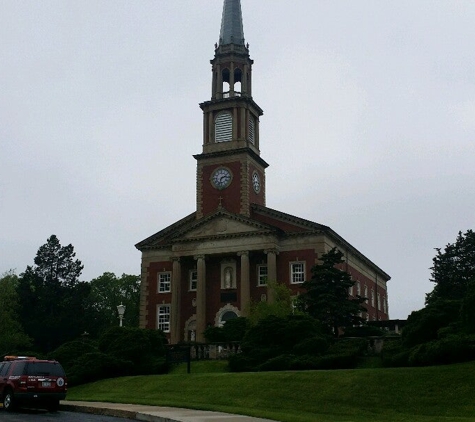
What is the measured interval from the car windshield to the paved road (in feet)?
4.29

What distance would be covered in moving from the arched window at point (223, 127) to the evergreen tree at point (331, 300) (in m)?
25.2

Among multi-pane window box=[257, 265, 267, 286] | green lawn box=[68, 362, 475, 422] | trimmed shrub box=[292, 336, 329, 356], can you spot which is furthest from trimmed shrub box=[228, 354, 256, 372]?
multi-pane window box=[257, 265, 267, 286]

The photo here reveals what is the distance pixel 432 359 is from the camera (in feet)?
89.8

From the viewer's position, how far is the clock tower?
221 ft

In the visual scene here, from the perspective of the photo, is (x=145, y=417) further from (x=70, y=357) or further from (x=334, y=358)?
(x=70, y=357)

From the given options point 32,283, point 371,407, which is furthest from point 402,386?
point 32,283

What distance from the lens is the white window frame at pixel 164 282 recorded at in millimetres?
67375

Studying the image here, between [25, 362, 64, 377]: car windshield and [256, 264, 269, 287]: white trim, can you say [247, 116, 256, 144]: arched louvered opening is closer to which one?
[256, 264, 269, 287]: white trim

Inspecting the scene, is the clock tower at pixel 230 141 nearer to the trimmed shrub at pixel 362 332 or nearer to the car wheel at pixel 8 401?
the trimmed shrub at pixel 362 332

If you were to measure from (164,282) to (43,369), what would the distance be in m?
42.6

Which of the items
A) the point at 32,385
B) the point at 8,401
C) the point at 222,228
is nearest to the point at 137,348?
the point at 8,401

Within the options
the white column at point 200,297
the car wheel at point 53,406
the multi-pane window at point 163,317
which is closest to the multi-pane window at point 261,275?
the white column at point 200,297

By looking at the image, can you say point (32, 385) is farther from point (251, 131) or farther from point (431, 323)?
point (251, 131)

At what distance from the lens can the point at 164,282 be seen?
67750 mm
